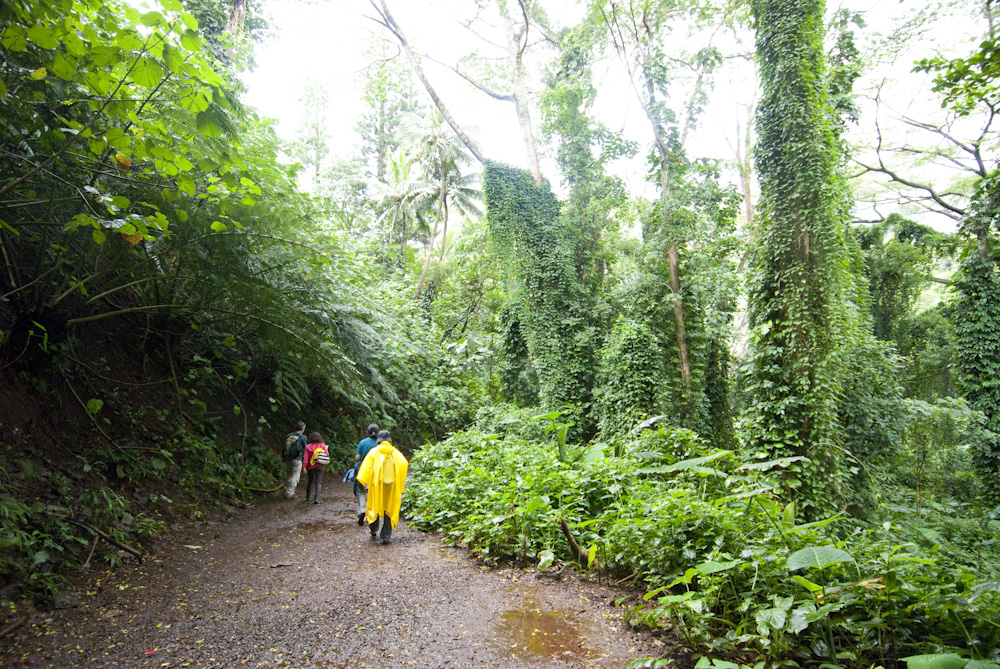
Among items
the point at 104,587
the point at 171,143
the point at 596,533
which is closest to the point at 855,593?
the point at 596,533

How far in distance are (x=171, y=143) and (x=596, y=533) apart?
5.44 metres

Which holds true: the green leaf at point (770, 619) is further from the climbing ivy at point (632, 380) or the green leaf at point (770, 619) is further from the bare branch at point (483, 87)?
the bare branch at point (483, 87)

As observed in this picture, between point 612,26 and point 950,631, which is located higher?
point 612,26

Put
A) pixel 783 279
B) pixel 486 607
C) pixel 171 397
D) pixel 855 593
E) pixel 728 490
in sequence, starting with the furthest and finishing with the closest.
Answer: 1. pixel 783 279
2. pixel 171 397
3. pixel 728 490
4. pixel 486 607
5. pixel 855 593

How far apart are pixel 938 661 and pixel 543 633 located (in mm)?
2187

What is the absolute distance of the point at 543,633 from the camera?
3477mm

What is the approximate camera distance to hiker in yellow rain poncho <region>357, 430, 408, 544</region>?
5.87 meters

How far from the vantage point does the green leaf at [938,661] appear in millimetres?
2197

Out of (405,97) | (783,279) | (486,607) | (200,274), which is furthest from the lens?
(405,97)

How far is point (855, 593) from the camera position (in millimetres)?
2760

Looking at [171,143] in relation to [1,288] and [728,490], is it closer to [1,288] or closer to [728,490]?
[1,288]

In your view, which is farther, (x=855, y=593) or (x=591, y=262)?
(x=591, y=262)

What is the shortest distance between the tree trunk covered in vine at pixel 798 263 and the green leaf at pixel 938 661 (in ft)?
21.2

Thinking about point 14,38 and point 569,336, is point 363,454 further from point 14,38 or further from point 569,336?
point 569,336
